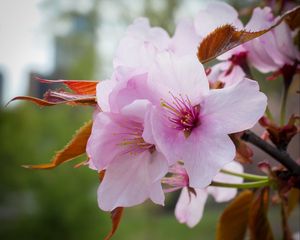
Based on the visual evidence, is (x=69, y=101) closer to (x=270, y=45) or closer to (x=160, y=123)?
(x=160, y=123)

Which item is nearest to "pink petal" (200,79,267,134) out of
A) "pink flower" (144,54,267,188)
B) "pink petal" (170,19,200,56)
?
"pink flower" (144,54,267,188)

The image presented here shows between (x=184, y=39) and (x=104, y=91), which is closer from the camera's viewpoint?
(x=104, y=91)

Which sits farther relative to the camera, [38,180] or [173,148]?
[38,180]

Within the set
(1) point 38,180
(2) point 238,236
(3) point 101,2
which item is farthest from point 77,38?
(2) point 238,236

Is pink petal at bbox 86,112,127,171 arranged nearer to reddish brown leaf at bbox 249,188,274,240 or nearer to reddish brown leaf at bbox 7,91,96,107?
reddish brown leaf at bbox 7,91,96,107

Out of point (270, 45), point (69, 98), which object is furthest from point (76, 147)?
point (270, 45)

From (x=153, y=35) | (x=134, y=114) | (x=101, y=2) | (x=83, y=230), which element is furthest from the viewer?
(x=101, y=2)

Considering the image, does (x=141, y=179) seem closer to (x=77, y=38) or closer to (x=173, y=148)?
(x=173, y=148)
